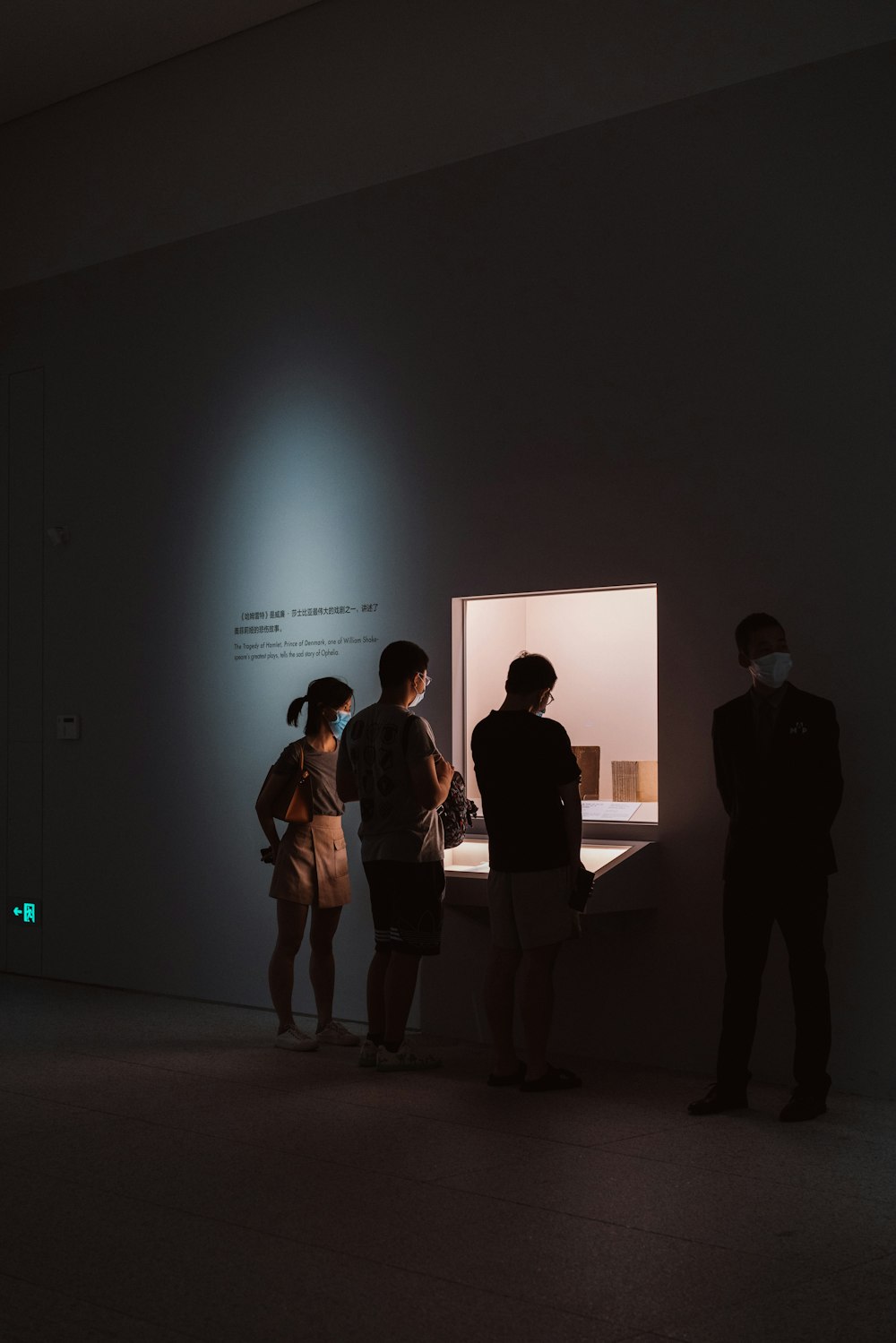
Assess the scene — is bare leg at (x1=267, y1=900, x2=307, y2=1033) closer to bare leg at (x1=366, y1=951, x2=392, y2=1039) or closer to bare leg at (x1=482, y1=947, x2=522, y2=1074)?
bare leg at (x1=366, y1=951, x2=392, y2=1039)

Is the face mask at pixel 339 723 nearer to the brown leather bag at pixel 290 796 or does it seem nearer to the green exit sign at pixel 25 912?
the brown leather bag at pixel 290 796

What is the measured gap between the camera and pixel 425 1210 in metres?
3.79

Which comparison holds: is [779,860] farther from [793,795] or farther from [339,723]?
[339,723]

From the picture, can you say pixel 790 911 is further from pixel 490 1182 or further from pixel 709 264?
pixel 709 264

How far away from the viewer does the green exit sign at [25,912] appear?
8266mm

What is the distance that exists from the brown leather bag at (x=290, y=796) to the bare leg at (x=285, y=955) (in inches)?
14.2

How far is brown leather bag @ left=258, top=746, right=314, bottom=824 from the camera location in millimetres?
5996

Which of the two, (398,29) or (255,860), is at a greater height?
(398,29)

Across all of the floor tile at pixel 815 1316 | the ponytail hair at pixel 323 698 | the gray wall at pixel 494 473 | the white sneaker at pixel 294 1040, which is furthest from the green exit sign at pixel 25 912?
the floor tile at pixel 815 1316

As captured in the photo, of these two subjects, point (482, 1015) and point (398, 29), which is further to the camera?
point (398, 29)

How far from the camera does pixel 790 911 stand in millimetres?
4871

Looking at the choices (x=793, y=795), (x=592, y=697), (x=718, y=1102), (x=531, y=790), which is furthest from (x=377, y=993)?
(x=793, y=795)

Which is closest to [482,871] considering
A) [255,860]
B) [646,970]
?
[646,970]

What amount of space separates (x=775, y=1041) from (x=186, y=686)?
365 centimetres
